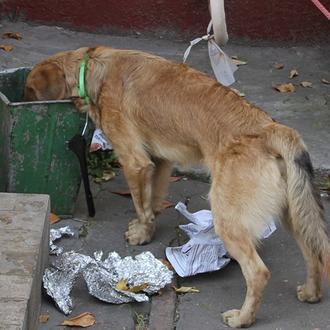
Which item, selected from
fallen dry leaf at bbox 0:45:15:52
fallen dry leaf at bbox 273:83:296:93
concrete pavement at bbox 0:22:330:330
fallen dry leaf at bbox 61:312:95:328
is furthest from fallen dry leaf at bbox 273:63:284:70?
fallen dry leaf at bbox 61:312:95:328

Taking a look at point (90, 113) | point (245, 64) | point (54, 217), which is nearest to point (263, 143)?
point (90, 113)

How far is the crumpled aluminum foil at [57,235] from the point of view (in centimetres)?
548

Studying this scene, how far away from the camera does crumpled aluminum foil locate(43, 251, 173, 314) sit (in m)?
4.94

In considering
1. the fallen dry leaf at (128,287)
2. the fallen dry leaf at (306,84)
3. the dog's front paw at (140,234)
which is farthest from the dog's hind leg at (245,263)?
the fallen dry leaf at (306,84)

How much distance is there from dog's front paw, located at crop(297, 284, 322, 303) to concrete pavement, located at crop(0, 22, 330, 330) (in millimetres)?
41

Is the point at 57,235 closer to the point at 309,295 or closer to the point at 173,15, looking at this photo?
the point at 309,295

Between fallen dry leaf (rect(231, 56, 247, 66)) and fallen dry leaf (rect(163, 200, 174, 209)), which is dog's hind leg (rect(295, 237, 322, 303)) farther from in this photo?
fallen dry leaf (rect(231, 56, 247, 66))

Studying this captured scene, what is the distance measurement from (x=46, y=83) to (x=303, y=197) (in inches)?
76.2

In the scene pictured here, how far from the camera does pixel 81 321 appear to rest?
479 cm

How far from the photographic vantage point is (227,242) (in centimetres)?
484

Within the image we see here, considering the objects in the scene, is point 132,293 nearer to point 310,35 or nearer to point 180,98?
point 180,98

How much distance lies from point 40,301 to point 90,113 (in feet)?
4.32

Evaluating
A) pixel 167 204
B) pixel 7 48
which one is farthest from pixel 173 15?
pixel 167 204

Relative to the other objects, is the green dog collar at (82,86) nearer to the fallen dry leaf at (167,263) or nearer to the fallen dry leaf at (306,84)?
the fallen dry leaf at (167,263)
